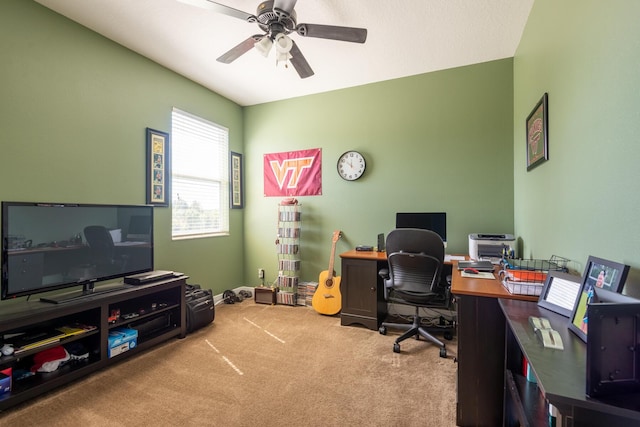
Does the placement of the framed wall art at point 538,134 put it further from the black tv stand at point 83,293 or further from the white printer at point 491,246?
the black tv stand at point 83,293

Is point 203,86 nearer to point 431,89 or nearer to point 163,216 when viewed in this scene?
point 163,216

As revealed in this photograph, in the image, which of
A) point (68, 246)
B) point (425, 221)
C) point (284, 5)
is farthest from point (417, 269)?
point (68, 246)

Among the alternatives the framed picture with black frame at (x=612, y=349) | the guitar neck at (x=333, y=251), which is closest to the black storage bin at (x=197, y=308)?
the guitar neck at (x=333, y=251)

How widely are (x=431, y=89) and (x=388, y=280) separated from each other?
2278 millimetres

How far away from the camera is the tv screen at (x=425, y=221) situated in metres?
3.07

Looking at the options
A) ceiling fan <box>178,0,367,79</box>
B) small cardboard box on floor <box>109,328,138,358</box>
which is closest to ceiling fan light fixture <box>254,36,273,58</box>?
ceiling fan <box>178,0,367,79</box>

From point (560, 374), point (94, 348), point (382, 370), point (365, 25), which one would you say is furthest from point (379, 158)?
point (94, 348)

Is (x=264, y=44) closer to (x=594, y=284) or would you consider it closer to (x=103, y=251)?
(x=103, y=251)

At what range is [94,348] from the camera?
7.14 feet

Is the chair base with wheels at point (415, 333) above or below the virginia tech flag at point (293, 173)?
below

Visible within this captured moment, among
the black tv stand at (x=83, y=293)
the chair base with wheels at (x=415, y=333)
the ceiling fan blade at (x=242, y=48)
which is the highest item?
the ceiling fan blade at (x=242, y=48)

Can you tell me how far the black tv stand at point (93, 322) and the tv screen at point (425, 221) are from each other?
94.7 inches

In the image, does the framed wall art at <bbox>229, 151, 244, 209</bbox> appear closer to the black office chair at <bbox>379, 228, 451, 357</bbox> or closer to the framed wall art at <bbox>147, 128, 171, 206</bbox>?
the framed wall art at <bbox>147, 128, 171, 206</bbox>

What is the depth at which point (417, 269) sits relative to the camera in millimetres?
2457
